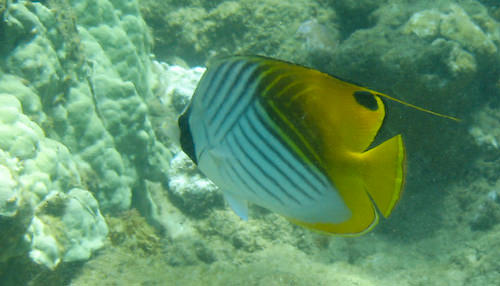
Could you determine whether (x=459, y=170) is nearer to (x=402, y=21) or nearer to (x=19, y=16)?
(x=402, y=21)

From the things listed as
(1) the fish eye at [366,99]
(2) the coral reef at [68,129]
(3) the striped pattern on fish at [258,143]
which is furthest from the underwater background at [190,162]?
(1) the fish eye at [366,99]

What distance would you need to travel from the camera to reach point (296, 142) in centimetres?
102

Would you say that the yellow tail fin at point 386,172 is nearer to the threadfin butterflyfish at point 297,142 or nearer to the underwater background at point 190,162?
the threadfin butterflyfish at point 297,142

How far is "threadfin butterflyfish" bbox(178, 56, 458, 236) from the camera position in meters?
0.96

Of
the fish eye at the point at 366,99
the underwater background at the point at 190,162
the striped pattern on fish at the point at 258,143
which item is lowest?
the underwater background at the point at 190,162

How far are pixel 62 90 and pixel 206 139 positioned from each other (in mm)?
3278

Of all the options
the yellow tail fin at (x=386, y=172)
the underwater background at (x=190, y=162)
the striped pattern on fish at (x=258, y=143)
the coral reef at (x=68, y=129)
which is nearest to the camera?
the yellow tail fin at (x=386, y=172)

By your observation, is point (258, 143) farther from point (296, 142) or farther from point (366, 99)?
point (366, 99)

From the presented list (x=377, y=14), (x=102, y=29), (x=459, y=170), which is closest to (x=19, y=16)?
(x=102, y=29)

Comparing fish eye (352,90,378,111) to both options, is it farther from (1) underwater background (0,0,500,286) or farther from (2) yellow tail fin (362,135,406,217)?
(1) underwater background (0,0,500,286)

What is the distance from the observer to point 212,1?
6363mm

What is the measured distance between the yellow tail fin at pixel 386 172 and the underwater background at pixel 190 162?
1.95m

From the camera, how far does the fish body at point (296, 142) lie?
0.96 m

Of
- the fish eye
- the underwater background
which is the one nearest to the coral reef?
the underwater background
